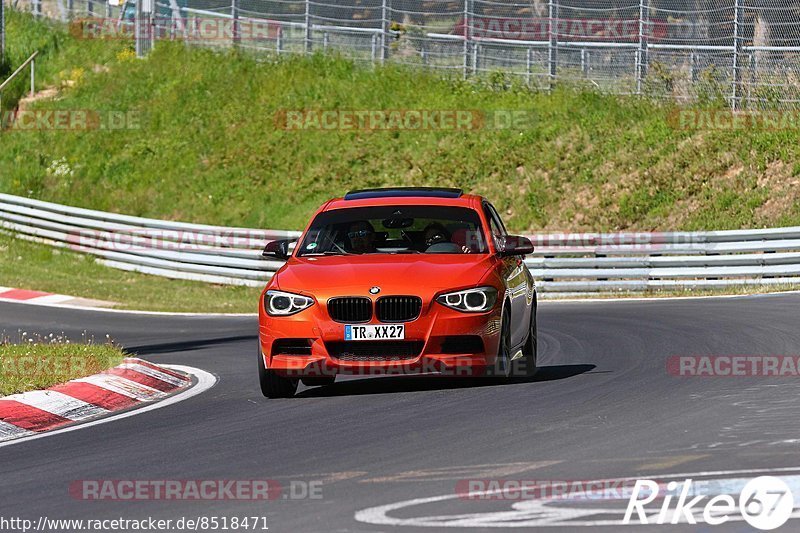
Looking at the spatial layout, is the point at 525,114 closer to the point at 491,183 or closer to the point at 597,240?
the point at 491,183

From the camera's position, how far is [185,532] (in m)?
6.05

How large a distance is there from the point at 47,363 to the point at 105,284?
15629 millimetres

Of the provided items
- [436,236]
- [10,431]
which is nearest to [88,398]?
[10,431]

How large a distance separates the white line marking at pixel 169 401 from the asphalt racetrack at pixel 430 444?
134 mm

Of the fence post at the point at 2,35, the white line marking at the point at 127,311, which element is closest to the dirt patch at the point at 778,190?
the white line marking at the point at 127,311

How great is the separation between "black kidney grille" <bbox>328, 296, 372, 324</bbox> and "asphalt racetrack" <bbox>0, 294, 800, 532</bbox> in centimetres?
61

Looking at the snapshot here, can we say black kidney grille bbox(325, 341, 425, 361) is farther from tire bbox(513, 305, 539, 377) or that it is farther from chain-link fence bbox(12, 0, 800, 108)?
chain-link fence bbox(12, 0, 800, 108)

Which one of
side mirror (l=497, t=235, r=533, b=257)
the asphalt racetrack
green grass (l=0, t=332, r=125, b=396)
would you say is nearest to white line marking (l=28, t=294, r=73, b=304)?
green grass (l=0, t=332, r=125, b=396)

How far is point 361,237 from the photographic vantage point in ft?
38.4

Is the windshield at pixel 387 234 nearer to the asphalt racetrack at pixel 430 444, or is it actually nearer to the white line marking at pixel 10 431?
the asphalt racetrack at pixel 430 444

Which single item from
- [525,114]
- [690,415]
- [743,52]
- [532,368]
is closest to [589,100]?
[525,114]

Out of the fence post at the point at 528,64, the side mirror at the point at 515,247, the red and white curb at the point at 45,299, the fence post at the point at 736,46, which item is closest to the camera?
the side mirror at the point at 515,247

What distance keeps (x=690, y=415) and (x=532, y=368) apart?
120 inches

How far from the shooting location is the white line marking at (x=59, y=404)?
1013 centimetres
